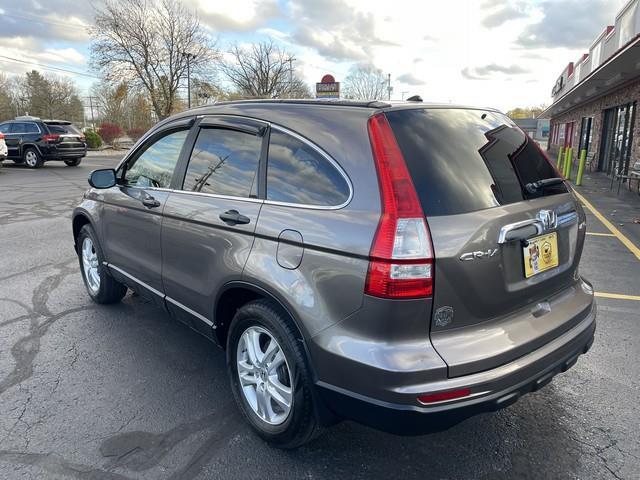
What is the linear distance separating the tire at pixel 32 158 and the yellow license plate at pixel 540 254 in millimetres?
19113

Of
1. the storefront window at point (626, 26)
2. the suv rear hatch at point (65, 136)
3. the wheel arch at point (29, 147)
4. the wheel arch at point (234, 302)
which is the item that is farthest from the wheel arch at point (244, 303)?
the wheel arch at point (29, 147)

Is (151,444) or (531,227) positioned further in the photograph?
(151,444)

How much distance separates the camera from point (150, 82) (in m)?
36.0

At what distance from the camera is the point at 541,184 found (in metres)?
2.53

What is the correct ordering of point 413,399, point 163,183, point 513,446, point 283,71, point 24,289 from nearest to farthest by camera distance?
point 413,399, point 513,446, point 163,183, point 24,289, point 283,71

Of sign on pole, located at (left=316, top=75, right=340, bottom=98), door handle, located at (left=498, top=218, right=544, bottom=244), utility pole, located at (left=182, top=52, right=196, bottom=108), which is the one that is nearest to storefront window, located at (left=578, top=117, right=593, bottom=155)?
sign on pole, located at (left=316, top=75, right=340, bottom=98)

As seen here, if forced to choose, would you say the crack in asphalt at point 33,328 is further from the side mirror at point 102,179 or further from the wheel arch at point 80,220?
the side mirror at point 102,179

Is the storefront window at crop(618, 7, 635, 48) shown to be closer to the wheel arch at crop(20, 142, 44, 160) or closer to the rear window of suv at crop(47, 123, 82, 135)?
the rear window of suv at crop(47, 123, 82, 135)

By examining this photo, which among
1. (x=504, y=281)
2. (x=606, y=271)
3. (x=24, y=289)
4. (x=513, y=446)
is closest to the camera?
(x=504, y=281)

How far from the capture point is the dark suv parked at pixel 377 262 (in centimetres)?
192

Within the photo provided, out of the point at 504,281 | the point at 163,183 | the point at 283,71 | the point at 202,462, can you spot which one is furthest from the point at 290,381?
the point at 283,71

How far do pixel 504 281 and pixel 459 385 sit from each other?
0.52m

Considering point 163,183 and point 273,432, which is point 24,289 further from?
point 273,432

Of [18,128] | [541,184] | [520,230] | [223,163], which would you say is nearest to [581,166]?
[541,184]
